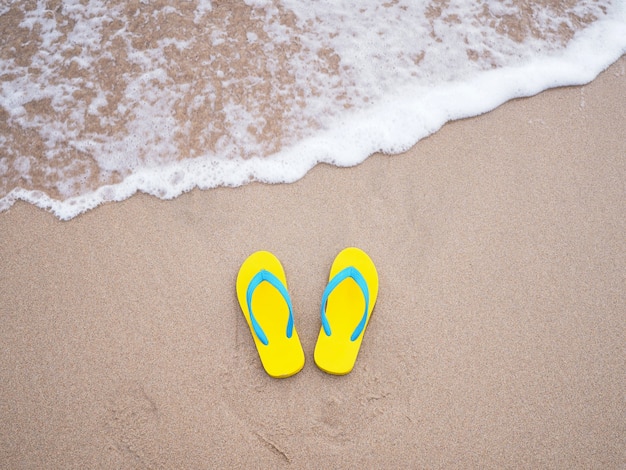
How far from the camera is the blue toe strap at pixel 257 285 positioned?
64.6 inches

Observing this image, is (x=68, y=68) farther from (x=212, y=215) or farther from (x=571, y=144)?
(x=571, y=144)

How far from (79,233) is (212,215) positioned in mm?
585

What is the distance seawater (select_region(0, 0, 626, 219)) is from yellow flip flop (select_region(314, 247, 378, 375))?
0.51 meters

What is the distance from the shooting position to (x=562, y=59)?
2256 mm

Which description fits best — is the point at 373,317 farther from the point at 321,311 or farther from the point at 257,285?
the point at 257,285

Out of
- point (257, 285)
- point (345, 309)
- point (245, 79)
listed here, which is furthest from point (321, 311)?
point (245, 79)

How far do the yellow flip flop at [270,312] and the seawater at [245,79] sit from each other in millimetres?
439

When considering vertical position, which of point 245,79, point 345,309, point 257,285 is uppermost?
point 245,79

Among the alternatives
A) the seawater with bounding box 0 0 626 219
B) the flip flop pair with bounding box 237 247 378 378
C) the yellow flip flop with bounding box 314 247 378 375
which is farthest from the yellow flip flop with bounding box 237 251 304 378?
the seawater with bounding box 0 0 626 219

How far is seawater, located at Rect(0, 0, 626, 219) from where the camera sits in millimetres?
2018

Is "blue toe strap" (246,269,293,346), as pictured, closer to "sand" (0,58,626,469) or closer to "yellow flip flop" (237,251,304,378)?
"yellow flip flop" (237,251,304,378)

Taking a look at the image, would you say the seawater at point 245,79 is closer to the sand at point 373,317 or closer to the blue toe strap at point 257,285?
the sand at point 373,317

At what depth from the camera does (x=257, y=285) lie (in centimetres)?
171

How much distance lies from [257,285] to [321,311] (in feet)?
0.92
